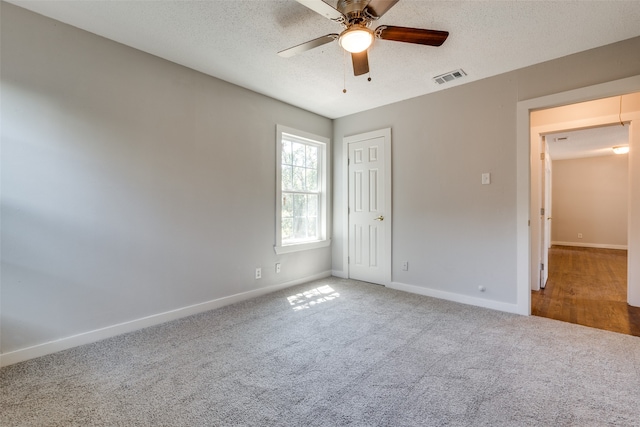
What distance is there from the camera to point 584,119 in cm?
348

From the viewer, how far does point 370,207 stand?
4.12 meters

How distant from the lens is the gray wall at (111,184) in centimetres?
205

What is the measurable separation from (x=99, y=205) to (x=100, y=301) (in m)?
0.81

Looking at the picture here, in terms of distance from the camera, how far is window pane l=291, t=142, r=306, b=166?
4.09 meters

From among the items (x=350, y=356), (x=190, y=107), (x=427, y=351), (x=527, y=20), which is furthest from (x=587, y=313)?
(x=190, y=107)

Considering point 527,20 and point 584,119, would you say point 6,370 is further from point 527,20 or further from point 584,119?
point 584,119

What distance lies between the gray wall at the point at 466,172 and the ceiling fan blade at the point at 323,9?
215 cm

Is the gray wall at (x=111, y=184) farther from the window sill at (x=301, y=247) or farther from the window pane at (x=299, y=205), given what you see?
the window pane at (x=299, y=205)

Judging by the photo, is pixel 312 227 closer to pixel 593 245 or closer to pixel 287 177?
pixel 287 177

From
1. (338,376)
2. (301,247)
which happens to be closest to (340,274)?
(301,247)

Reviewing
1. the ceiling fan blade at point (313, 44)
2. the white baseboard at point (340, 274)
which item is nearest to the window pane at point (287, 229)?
the white baseboard at point (340, 274)

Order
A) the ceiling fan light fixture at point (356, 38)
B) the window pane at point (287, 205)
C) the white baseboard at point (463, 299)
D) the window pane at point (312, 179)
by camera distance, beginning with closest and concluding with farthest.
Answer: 1. the ceiling fan light fixture at point (356, 38)
2. the white baseboard at point (463, 299)
3. the window pane at point (287, 205)
4. the window pane at point (312, 179)

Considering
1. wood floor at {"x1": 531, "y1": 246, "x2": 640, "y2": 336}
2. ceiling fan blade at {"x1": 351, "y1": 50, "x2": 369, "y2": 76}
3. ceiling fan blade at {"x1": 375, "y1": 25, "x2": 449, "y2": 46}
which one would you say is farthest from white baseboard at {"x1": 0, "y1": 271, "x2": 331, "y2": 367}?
wood floor at {"x1": 531, "y1": 246, "x2": 640, "y2": 336}

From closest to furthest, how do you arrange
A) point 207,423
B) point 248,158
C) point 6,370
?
point 207,423 → point 6,370 → point 248,158
